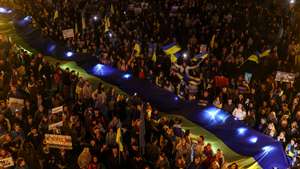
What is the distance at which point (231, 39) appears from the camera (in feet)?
68.8

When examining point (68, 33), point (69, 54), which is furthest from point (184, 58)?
point (68, 33)

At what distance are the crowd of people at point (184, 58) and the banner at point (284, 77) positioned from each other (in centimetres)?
33

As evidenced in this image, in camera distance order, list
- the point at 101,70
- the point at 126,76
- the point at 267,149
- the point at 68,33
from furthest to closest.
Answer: the point at 68,33 < the point at 101,70 < the point at 126,76 < the point at 267,149

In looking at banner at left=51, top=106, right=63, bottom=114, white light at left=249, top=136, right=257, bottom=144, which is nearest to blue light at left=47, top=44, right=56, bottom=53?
banner at left=51, top=106, right=63, bottom=114

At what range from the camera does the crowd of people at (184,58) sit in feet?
50.8

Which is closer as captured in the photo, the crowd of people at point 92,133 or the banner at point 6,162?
the banner at point 6,162

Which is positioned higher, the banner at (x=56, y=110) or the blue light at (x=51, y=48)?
the banner at (x=56, y=110)

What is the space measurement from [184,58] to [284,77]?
388 centimetres

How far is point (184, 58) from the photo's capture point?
19.3m

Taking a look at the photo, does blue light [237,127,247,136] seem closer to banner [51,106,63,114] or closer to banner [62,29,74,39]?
banner [51,106,63,114]

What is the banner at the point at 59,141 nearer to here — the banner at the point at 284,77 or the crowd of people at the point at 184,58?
the crowd of people at the point at 184,58

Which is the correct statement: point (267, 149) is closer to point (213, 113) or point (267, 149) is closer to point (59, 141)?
point (213, 113)

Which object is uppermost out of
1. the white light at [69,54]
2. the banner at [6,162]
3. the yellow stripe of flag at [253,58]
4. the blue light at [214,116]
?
the yellow stripe of flag at [253,58]

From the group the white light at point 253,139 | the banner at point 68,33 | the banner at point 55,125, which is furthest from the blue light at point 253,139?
the banner at point 68,33
